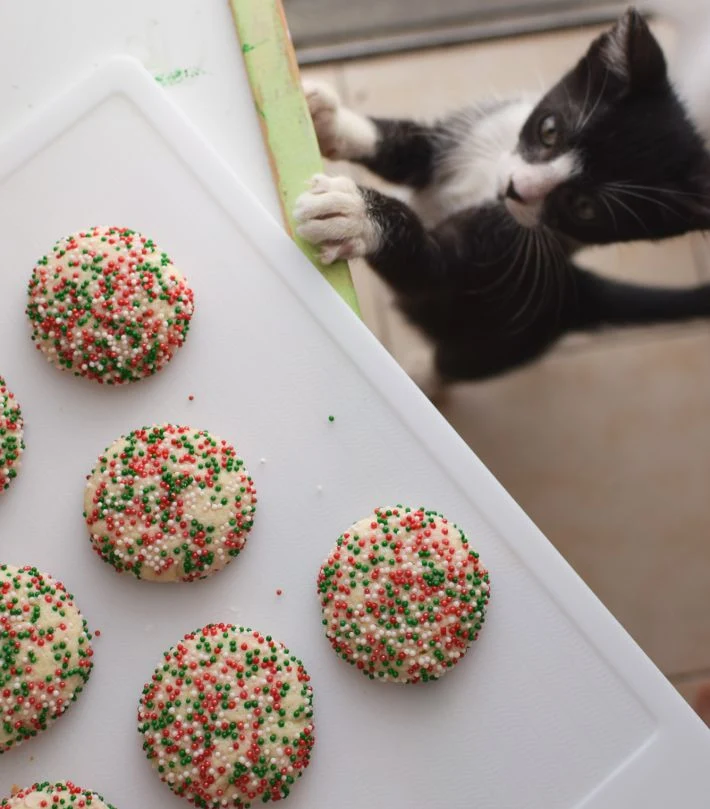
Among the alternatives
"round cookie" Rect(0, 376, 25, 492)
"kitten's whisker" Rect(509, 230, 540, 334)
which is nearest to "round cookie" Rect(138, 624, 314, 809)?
"round cookie" Rect(0, 376, 25, 492)

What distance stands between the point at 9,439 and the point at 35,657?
216 mm

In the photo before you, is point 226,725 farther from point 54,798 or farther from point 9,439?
point 9,439

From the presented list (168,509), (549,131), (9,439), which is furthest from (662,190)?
(9,439)

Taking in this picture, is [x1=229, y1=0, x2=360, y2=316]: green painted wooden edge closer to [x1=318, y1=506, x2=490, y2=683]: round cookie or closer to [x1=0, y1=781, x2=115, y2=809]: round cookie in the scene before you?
[x1=318, y1=506, x2=490, y2=683]: round cookie

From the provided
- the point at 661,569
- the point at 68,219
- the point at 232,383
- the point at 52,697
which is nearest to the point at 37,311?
the point at 68,219

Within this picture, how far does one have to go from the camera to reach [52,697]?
2.64 feet

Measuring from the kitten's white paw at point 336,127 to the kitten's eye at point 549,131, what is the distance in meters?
0.22

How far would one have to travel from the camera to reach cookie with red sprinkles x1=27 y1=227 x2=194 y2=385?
858mm

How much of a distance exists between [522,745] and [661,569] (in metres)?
0.75

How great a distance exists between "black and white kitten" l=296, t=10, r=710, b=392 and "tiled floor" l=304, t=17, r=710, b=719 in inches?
12.6

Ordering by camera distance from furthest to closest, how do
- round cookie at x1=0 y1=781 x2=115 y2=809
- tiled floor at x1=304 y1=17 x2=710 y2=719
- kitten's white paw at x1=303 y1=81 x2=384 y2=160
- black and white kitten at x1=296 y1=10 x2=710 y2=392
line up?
tiled floor at x1=304 y1=17 x2=710 y2=719
kitten's white paw at x1=303 y1=81 x2=384 y2=160
black and white kitten at x1=296 y1=10 x2=710 y2=392
round cookie at x1=0 y1=781 x2=115 y2=809

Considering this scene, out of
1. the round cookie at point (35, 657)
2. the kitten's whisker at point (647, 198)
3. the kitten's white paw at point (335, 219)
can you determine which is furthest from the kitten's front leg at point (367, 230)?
the round cookie at point (35, 657)

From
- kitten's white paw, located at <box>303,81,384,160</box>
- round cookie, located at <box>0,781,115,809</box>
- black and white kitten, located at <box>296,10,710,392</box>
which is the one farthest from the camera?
kitten's white paw, located at <box>303,81,384,160</box>

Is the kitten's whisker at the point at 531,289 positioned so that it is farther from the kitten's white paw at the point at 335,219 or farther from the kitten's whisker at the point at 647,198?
the kitten's white paw at the point at 335,219
